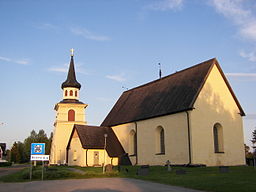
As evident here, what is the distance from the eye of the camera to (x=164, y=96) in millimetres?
37625

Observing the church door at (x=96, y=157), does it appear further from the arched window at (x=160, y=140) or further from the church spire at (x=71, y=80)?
the church spire at (x=71, y=80)

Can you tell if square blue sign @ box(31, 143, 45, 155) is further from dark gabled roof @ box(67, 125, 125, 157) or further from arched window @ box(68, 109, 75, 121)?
arched window @ box(68, 109, 75, 121)

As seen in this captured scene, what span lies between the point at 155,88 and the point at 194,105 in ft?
35.8

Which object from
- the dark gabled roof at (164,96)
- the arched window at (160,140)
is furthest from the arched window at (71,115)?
the arched window at (160,140)

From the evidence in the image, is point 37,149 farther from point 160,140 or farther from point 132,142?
point 132,142

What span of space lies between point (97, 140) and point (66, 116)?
454 inches

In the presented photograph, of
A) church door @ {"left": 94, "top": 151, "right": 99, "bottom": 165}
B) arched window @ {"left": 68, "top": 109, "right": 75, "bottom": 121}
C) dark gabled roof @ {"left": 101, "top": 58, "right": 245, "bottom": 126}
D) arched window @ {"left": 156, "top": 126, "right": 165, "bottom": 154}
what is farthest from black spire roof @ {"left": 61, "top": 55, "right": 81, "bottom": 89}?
arched window @ {"left": 156, "top": 126, "right": 165, "bottom": 154}

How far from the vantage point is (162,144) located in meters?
36.2

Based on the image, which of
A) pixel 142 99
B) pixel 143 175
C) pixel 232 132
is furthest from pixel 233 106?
pixel 143 175

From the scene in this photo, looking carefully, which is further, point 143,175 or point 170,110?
point 170,110

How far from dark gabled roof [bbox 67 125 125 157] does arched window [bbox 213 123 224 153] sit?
44.4 ft

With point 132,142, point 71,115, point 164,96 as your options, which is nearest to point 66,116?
point 71,115

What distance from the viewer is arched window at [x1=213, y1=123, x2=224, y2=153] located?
109 feet

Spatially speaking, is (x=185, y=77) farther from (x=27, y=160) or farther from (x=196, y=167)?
(x=27, y=160)
